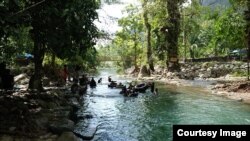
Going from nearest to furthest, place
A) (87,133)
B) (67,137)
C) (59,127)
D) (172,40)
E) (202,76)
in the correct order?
1. (67,137)
2. (59,127)
3. (87,133)
4. (202,76)
5. (172,40)

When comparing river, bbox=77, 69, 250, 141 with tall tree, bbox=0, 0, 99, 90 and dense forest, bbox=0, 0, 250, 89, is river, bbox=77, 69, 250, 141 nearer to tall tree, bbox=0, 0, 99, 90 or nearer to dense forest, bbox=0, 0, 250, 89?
dense forest, bbox=0, 0, 250, 89

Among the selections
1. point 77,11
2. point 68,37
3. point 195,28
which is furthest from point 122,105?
point 195,28

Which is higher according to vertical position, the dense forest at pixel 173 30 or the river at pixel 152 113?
the dense forest at pixel 173 30

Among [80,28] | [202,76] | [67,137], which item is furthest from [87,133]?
[202,76]

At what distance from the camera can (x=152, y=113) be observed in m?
19.6

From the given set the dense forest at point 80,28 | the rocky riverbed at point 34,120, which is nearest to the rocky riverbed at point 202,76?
the dense forest at point 80,28

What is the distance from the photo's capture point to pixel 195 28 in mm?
62812

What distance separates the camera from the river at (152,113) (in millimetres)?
15039

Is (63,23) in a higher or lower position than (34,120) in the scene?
higher

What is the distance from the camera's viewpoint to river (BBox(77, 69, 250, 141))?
15039 mm

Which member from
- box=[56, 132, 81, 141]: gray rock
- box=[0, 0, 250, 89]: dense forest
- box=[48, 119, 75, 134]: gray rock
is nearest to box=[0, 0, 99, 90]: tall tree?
box=[0, 0, 250, 89]: dense forest

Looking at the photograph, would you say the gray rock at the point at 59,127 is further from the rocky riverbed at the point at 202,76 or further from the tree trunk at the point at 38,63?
the rocky riverbed at the point at 202,76

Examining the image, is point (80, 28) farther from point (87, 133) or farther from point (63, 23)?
point (87, 133)

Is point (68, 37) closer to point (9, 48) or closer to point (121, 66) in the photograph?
point (9, 48)
